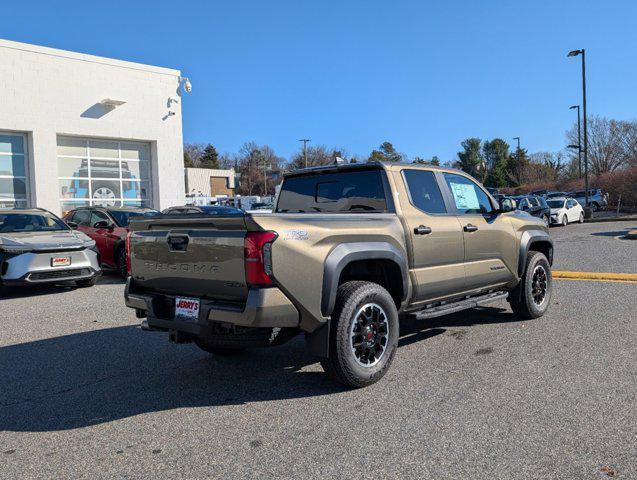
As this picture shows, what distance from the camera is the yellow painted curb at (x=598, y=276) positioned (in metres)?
9.61

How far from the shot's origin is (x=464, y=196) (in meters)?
6.21

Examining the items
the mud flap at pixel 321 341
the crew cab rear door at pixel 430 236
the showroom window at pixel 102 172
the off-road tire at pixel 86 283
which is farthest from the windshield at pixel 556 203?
the mud flap at pixel 321 341

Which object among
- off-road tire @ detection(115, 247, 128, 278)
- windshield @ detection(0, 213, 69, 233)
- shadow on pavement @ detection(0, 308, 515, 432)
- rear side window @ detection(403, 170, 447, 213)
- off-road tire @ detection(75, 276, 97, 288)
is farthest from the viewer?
off-road tire @ detection(115, 247, 128, 278)

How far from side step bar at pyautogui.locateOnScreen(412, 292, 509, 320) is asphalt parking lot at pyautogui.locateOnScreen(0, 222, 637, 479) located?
1.37 ft

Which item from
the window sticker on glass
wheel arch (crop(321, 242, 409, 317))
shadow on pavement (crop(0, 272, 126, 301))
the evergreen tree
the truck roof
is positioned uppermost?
the evergreen tree

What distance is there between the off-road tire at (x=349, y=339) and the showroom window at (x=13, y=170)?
17463 millimetres

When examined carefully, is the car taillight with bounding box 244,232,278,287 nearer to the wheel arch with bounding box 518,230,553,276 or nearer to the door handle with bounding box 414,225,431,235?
the door handle with bounding box 414,225,431,235

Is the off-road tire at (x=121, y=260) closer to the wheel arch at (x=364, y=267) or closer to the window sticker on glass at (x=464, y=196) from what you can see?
the window sticker on glass at (x=464, y=196)

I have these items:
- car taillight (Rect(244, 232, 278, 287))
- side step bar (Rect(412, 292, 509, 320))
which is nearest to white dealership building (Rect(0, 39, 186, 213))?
side step bar (Rect(412, 292, 509, 320))

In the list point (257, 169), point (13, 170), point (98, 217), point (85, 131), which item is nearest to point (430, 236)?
point (98, 217)

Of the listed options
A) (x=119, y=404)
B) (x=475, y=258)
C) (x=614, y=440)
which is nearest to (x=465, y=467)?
(x=614, y=440)

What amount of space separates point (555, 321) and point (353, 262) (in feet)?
10.9

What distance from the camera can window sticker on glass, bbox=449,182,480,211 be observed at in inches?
239

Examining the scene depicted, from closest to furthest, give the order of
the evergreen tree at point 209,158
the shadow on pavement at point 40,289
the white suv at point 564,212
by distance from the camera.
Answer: the shadow on pavement at point 40,289 < the white suv at point 564,212 < the evergreen tree at point 209,158
